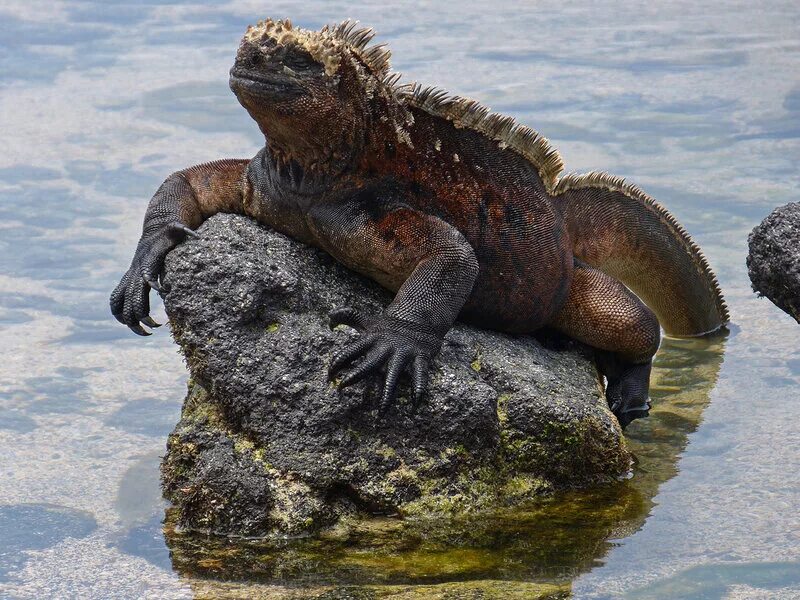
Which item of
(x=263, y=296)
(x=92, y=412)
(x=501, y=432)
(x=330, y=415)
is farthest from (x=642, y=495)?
(x=92, y=412)

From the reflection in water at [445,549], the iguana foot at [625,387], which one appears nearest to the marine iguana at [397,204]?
the iguana foot at [625,387]

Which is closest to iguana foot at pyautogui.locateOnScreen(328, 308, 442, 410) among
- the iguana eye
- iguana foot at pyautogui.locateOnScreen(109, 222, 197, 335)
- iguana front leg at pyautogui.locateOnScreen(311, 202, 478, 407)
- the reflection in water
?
iguana front leg at pyautogui.locateOnScreen(311, 202, 478, 407)

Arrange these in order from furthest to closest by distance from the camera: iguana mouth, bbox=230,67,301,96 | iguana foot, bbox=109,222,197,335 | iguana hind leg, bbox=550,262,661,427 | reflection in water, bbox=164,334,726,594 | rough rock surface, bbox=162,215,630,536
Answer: iguana hind leg, bbox=550,262,661,427 → iguana foot, bbox=109,222,197,335 → iguana mouth, bbox=230,67,301,96 → rough rock surface, bbox=162,215,630,536 → reflection in water, bbox=164,334,726,594

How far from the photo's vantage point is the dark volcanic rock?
19.7 ft

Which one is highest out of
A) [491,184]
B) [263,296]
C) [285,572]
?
[491,184]

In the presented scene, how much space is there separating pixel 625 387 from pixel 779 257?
3.36 ft

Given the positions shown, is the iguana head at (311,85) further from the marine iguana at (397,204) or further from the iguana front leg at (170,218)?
the iguana front leg at (170,218)

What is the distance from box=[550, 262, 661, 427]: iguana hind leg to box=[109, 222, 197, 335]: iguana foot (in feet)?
6.24

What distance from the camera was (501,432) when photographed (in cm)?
530

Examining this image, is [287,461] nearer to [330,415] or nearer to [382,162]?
[330,415]

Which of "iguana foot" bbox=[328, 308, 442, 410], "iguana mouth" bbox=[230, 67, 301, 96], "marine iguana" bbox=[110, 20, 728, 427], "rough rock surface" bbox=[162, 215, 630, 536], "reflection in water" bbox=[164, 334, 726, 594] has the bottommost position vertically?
"reflection in water" bbox=[164, 334, 726, 594]

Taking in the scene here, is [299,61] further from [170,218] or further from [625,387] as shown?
[625,387]

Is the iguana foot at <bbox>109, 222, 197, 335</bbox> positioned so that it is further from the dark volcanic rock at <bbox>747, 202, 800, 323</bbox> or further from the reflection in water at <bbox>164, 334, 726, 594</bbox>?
the dark volcanic rock at <bbox>747, 202, 800, 323</bbox>

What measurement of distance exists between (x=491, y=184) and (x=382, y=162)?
0.56 meters
